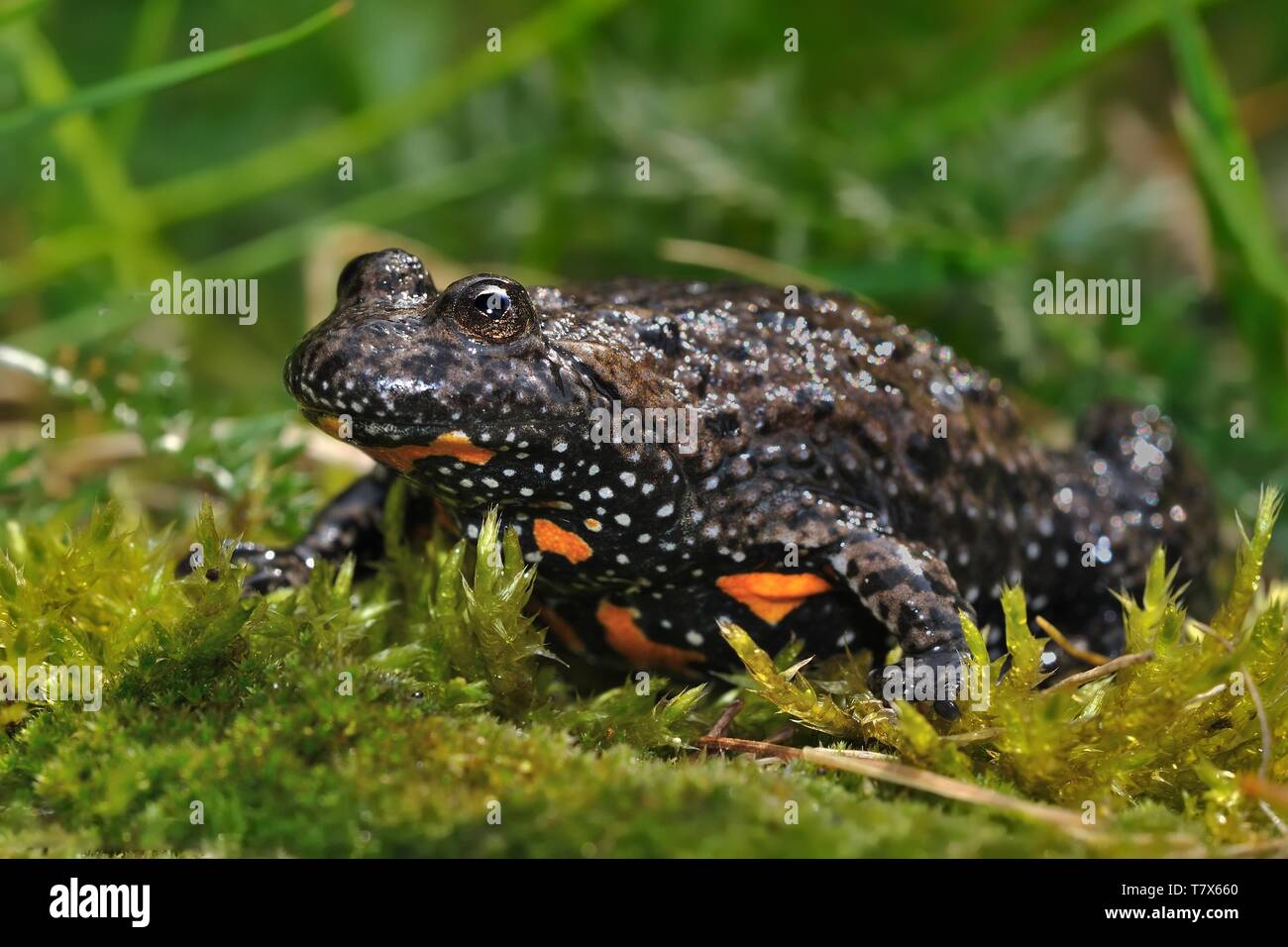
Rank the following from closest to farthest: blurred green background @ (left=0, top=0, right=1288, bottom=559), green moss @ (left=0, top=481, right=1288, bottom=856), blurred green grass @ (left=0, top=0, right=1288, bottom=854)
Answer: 1. green moss @ (left=0, top=481, right=1288, bottom=856)
2. blurred green grass @ (left=0, top=0, right=1288, bottom=854)
3. blurred green background @ (left=0, top=0, right=1288, bottom=559)

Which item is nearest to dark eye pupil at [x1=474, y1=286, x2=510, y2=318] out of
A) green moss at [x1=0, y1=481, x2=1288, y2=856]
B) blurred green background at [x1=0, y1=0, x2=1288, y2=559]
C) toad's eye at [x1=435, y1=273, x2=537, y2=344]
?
toad's eye at [x1=435, y1=273, x2=537, y2=344]

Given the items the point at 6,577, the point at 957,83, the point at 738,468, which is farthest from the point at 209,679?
the point at 957,83

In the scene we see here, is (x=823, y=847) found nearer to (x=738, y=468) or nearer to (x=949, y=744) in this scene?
(x=949, y=744)

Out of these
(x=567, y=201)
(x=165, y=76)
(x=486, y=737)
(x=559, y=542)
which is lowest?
(x=486, y=737)

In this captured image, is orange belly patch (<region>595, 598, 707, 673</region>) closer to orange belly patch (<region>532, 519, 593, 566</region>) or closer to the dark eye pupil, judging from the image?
orange belly patch (<region>532, 519, 593, 566</region>)

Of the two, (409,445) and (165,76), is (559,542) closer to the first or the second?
(409,445)

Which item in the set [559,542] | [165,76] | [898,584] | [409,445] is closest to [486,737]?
[559,542]
